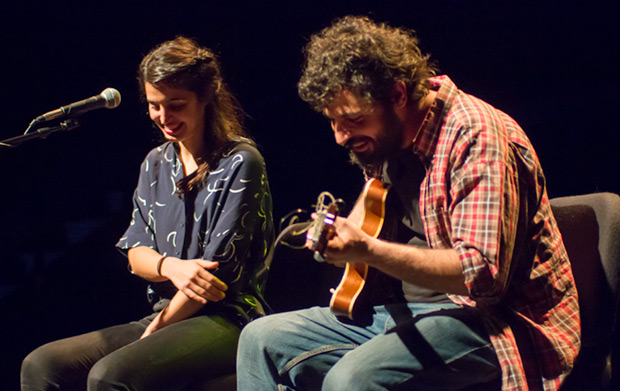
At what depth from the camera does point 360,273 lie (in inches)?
71.2

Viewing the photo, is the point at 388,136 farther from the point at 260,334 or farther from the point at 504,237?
the point at 260,334

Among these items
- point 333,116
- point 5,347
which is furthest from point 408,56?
point 5,347

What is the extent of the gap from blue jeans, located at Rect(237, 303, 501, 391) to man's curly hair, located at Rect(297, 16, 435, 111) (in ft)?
2.15

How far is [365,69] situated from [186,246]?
954 millimetres

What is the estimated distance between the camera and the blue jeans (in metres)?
1.50

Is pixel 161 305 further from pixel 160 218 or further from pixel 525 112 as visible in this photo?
pixel 525 112

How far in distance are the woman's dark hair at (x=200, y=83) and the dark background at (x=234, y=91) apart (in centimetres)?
57

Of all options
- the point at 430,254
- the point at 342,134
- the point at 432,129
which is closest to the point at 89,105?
the point at 342,134

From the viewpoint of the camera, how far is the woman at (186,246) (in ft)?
6.19

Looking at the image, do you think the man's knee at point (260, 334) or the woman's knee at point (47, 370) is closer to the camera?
the man's knee at point (260, 334)

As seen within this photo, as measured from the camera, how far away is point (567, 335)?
1.52 metres

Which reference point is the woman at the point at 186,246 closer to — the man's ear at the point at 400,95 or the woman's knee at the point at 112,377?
the woman's knee at the point at 112,377

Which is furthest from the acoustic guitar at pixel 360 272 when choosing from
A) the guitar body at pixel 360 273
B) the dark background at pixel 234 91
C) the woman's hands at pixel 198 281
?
the dark background at pixel 234 91

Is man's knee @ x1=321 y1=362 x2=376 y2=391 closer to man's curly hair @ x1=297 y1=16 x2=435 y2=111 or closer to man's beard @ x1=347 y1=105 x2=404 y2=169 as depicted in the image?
man's beard @ x1=347 y1=105 x2=404 y2=169
